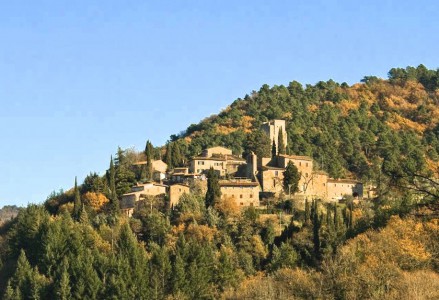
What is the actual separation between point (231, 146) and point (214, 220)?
26679 millimetres

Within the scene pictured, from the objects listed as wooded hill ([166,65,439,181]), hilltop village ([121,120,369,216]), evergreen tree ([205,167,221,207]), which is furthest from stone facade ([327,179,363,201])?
evergreen tree ([205,167,221,207])

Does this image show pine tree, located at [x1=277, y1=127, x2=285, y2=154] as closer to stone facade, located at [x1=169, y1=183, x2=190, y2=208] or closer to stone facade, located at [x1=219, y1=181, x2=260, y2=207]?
stone facade, located at [x1=219, y1=181, x2=260, y2=207]

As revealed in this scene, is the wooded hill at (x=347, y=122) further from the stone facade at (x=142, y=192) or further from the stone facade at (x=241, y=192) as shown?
the stone facade at (x=142, y=192)

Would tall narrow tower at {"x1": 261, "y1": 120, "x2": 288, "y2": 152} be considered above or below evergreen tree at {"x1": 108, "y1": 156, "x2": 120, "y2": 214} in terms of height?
above

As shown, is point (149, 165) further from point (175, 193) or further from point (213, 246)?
point (213, 246)

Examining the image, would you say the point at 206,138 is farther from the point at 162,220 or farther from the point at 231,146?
the point at 162,220

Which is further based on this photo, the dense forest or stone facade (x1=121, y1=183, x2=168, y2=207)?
stone facade (x1=121, y1=183, x2=168, y2=207)

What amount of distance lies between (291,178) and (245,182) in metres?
4.21

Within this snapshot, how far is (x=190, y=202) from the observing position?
6375cm

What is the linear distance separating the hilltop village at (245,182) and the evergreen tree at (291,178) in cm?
40

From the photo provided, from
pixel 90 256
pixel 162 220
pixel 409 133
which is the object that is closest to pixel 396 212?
pixel 162 220

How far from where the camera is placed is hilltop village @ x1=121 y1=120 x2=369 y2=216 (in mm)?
66562

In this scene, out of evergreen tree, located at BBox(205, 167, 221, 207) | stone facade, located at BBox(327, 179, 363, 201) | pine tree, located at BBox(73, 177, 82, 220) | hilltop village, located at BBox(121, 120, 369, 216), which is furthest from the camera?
stone facade, located at BBox(327, 179, 363, 201)

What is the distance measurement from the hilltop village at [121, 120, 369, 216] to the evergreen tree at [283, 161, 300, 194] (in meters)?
0.40
